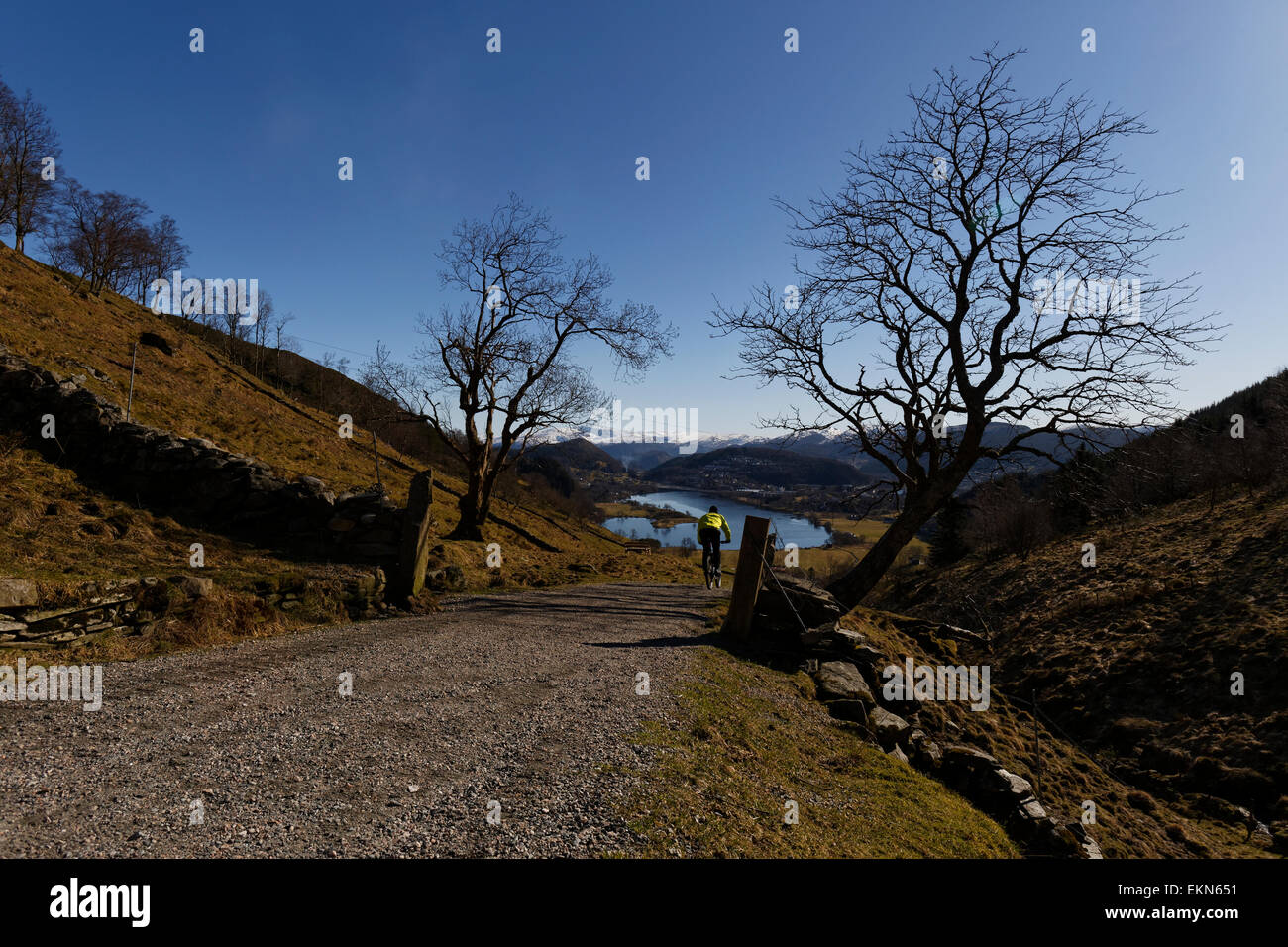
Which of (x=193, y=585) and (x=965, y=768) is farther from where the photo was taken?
(x=193, y=585)

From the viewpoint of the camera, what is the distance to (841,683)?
9438 mm

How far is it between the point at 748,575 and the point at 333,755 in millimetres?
7717

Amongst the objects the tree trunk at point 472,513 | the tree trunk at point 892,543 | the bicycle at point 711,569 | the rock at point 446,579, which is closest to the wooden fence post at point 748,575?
the tree trunk at point 892,543

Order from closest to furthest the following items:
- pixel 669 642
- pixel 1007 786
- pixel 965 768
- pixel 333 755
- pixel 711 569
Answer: pixel 333 755, pixel 1007 786, pixel 965 768, pixel 669 642, pixel 711 569

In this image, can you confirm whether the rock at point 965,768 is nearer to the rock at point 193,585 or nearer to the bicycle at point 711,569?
the bicycle at point 711,569

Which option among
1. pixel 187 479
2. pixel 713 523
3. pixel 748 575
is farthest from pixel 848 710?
pixel 187 479

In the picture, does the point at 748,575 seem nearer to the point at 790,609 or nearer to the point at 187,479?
the point at 790,609

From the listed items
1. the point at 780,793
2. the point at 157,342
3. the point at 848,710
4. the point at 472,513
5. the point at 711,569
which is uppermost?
the point at 157,342
